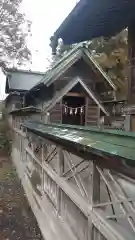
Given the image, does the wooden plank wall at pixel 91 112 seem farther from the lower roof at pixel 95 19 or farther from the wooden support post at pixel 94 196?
the wooden support post at pixel 94 196

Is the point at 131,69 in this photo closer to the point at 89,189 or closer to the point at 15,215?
the point at 89,189

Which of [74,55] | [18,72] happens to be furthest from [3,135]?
[74,55]

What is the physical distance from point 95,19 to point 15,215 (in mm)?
6972

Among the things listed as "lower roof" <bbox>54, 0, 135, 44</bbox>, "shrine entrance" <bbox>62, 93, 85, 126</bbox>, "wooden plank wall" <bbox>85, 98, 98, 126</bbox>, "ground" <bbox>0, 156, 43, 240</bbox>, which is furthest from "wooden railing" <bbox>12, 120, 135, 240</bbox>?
"shrine entrance" <bbox>62, 93, 85, 126</bbox>

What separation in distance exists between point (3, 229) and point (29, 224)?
795 millimetres

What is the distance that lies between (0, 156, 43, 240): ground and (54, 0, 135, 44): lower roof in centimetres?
540

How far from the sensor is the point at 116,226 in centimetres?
288

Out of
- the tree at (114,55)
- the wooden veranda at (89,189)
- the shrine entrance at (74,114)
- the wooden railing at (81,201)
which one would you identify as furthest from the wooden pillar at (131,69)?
the tree at (114,55)

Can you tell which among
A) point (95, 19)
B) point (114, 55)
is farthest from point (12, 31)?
point (95, 19)

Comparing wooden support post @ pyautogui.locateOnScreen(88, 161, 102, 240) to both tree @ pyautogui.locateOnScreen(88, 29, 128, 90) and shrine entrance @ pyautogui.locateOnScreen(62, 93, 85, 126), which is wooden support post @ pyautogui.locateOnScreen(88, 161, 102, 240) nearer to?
shrine entrance @ pyautogui.locateOnScreen(62, 93, 85, 126)

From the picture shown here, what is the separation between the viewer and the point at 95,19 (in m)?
4.57

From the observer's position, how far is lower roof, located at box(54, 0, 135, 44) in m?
3.82

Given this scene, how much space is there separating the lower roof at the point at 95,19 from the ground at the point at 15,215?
5.40 metres

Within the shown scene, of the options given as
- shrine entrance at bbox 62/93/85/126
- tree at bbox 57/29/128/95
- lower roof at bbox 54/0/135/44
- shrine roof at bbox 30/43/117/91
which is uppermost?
tree at bbox 57/29/128/95
